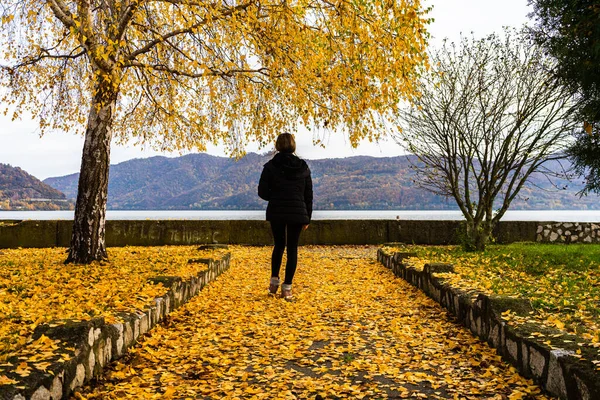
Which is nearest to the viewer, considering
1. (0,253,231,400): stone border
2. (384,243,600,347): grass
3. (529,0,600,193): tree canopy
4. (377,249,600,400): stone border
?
(0,253,231,400): stone border

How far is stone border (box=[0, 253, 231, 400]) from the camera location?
7.97 ft

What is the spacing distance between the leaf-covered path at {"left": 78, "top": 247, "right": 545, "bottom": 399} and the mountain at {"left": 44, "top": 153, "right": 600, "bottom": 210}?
8037cm

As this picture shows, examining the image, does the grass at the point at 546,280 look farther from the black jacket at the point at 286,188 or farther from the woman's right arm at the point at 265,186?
the woman's right arm at the point at 265,186

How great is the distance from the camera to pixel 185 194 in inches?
5197

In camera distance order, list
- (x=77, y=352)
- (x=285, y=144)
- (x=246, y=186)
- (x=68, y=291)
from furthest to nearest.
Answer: (x=246, y=186)
(x=285, y=144)
(x=68, y=291)
(x=77, y=352)

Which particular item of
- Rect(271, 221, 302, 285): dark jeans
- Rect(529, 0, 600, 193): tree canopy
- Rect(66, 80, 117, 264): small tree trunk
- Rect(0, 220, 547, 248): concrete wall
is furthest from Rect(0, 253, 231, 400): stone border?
Rect(0, 220, 547, 248): concrete wall

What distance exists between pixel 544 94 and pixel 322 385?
9294 millimetres

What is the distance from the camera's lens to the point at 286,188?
19.5ft

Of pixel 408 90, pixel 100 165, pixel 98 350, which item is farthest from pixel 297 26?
pixel 98 350

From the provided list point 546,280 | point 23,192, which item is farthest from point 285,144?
point 23,192

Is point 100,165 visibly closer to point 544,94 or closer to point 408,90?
point 408,90

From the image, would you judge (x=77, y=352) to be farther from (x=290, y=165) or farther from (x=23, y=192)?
(x=23, y=192)

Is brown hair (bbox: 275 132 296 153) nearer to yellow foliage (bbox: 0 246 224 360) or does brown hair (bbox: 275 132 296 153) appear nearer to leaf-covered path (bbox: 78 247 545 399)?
leaf-covered path (bbox: 78 247 545 399)

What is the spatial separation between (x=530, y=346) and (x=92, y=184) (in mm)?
7009
